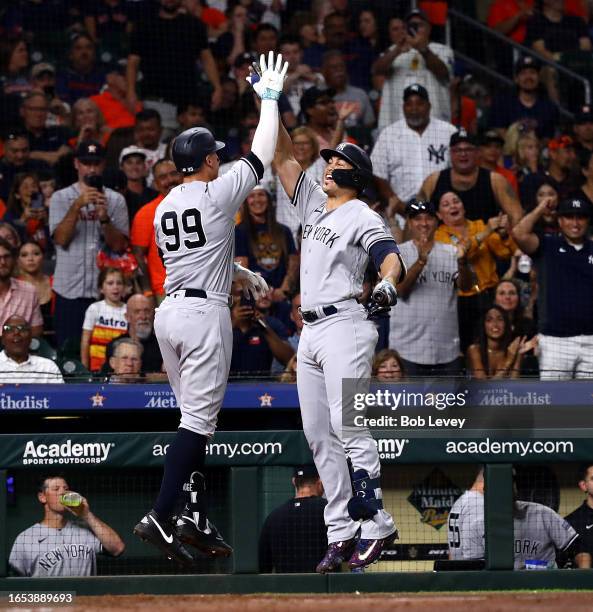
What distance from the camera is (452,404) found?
22.9ft

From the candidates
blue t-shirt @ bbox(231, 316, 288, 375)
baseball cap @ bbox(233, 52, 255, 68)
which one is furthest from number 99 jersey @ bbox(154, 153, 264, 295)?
baseball cap @ bbox(233, 52, 255, 68)

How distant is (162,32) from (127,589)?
→ 5.82 m

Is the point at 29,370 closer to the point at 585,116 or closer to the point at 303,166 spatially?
the point at 303,166

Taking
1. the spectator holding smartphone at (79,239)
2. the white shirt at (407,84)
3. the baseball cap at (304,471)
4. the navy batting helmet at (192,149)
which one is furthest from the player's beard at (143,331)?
the white shirt at (407,84)

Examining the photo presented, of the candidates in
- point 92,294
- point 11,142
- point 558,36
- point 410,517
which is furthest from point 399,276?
point 558,36

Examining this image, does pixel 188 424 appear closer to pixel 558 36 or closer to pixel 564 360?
pixel 564 360

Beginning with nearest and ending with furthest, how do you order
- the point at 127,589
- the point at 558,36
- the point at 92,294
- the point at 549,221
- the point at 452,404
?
Answer: the point at 127,589 → the point at 452,404 → the point at 92,294 → the point at 549,221 → the point at 558,36

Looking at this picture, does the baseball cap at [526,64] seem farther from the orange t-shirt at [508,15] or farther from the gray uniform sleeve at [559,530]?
the gray uniform sleeve at [559,530]

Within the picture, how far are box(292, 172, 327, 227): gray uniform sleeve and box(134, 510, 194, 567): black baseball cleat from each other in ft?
4.78

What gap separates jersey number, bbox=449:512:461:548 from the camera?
648 cm

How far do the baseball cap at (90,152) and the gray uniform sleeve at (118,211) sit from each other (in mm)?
241

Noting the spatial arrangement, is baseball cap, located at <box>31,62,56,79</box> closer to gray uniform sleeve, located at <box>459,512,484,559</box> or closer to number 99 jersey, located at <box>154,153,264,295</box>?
number 99 jersey, located at <box>154,153,264,295</box>

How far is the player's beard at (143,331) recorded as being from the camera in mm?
8047

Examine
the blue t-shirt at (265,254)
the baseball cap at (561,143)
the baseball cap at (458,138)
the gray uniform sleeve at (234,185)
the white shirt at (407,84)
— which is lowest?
the gray uniform sleeve at (234,185)
